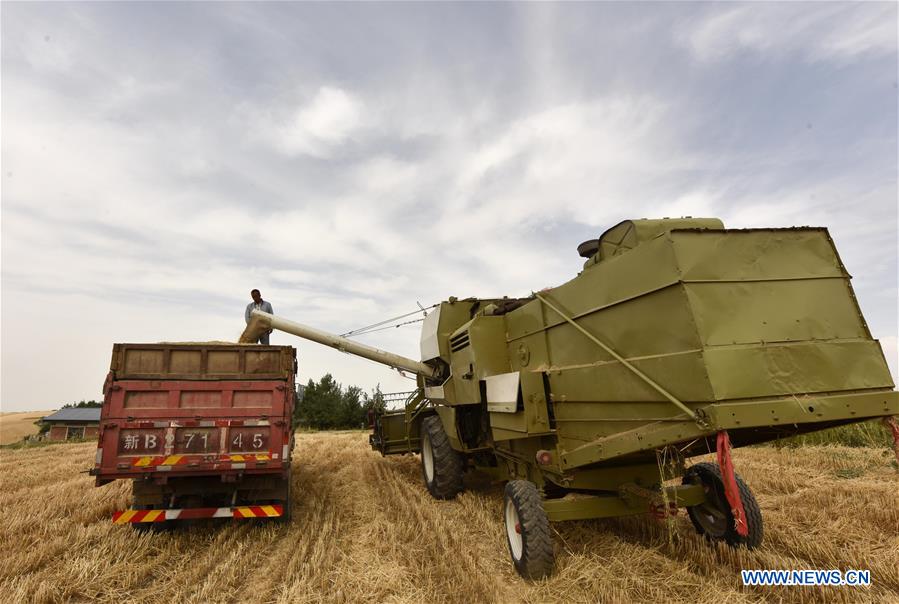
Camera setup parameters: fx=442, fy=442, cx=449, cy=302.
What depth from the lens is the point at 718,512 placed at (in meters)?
4.11

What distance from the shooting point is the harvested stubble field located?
3.35m

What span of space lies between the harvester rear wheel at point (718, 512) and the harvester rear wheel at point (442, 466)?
3.25 meters

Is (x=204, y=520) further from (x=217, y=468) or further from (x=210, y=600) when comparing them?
(x=210, y=600)

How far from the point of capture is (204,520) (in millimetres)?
5637

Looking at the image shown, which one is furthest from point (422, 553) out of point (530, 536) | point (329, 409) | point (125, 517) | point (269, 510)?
point (329, 409)

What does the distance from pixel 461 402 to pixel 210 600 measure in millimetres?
3340

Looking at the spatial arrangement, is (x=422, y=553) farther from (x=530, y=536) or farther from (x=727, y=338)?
(x=727, y=338)

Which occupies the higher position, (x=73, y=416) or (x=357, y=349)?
(x=73, y=416)

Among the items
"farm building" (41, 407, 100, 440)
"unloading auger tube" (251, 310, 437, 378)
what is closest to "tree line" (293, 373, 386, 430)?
"farm building" (41, 407, 100, 440)

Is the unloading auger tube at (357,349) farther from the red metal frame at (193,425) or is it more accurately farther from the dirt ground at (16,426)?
the dirt ground at (16,426)

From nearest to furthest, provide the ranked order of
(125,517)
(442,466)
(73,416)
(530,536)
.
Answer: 1. (530,536)
2. (125,517)
3. (442,466)
4. (73,416)

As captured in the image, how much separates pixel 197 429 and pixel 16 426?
210 feet

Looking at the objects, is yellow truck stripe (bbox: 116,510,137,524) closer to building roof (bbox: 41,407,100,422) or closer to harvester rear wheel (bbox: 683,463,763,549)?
harvester rear wheel (bbox: 683,463,763,549)

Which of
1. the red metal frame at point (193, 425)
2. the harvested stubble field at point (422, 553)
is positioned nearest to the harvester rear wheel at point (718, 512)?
the harvested stubble field at point (422, 553)
